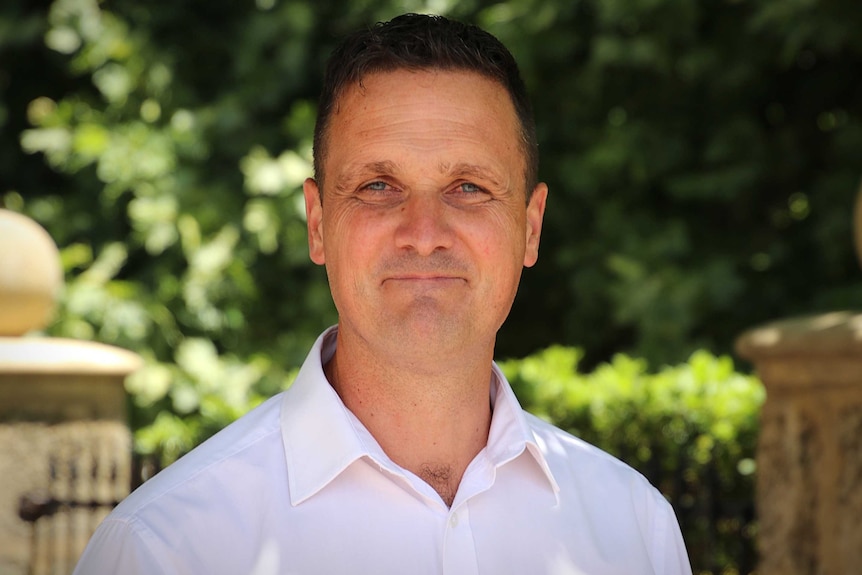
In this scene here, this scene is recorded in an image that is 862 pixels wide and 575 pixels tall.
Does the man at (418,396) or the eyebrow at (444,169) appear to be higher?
the eyebrow at (444,169)

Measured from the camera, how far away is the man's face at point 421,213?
2035mm

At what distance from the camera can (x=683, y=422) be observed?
17.0ft

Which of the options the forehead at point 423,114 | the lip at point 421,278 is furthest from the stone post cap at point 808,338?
the lip at point 421,278

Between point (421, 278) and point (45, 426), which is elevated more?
point (45, 426)

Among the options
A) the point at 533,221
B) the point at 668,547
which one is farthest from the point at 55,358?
the point at 668,547

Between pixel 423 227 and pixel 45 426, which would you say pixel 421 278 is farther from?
pixel 45 426

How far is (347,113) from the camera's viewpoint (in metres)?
2.15

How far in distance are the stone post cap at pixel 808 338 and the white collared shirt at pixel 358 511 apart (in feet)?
5.47

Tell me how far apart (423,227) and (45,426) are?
3184 mm

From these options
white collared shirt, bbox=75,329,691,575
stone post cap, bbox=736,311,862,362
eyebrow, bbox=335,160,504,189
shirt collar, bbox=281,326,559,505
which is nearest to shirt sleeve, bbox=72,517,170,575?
white collared shirt, bbox=75,329,691,575

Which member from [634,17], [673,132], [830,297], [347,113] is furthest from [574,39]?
[347,113]

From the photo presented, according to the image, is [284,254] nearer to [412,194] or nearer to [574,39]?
[574,39]

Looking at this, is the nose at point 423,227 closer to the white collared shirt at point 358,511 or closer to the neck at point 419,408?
the neck at point 419,408

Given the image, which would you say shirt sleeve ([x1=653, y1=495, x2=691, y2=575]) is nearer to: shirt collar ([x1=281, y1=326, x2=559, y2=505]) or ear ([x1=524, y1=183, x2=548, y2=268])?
shirt collar ([x1=281, y1=326, x2=559, y2=505])
